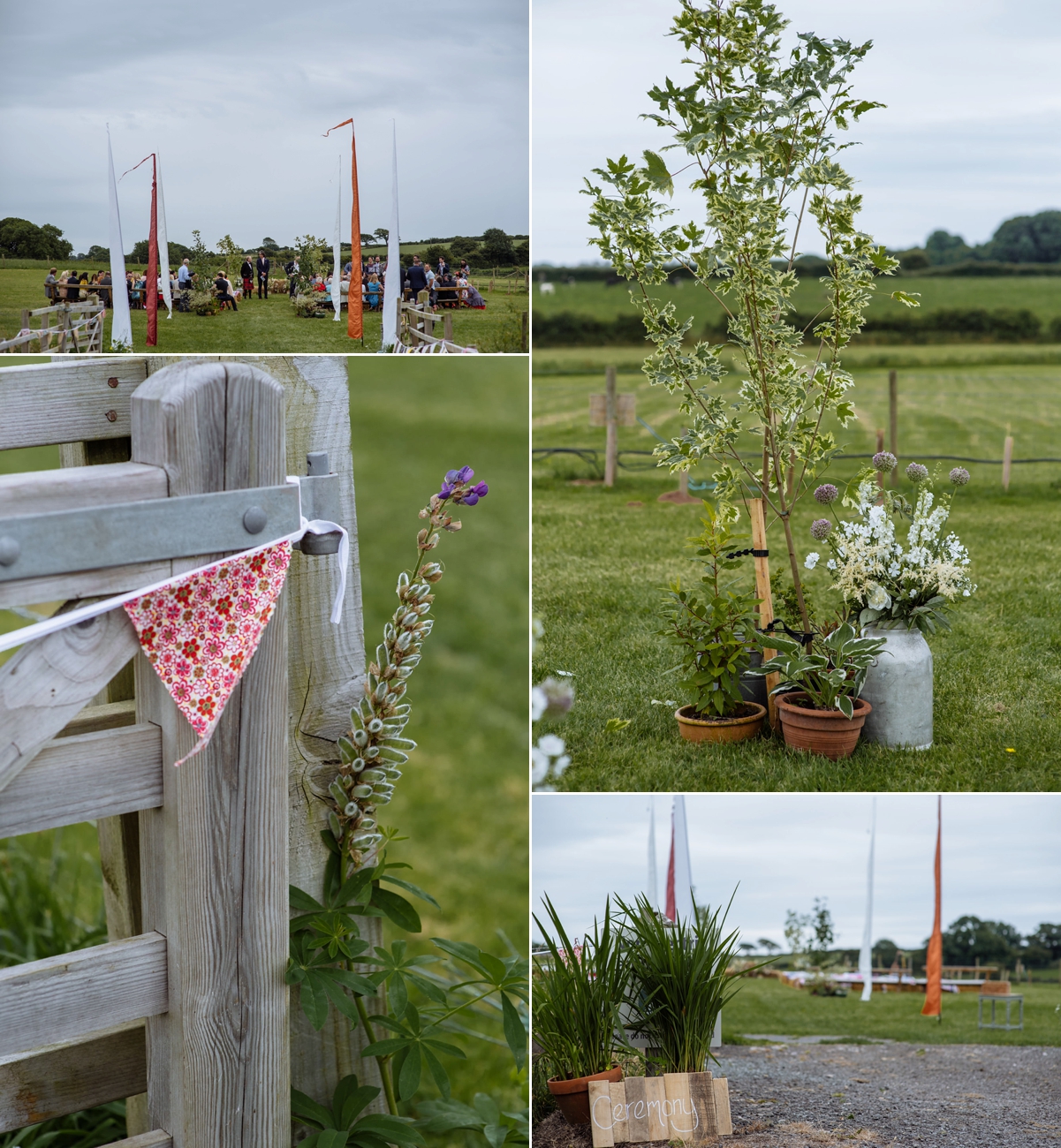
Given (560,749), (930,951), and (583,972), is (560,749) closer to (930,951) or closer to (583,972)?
(583,972)

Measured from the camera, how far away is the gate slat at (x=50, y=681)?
123 cm

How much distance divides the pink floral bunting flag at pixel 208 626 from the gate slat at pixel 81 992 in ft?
1.03

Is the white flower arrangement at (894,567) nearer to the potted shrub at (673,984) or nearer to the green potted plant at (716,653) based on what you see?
the green potted plant at (716,653)

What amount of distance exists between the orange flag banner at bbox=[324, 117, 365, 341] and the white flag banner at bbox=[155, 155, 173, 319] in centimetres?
26

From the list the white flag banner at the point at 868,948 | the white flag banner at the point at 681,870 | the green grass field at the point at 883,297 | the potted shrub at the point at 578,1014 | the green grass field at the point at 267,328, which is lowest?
the white flag banner at the point at 868,948

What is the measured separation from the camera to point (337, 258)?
1663mm

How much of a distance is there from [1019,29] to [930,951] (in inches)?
90.1

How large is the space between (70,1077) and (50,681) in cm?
80

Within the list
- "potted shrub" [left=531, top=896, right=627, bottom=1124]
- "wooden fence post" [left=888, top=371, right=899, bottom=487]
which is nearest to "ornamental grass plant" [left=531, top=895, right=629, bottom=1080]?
"potted shrub" [left=531, top=896, right=627, bottom=1124]

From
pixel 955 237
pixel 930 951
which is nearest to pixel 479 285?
pixel 955 237

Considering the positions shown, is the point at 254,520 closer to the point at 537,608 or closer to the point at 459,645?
the point at 537,608

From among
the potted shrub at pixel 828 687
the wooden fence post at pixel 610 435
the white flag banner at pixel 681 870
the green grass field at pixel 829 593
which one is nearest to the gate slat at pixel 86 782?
the white flag banner at pixel 681 870

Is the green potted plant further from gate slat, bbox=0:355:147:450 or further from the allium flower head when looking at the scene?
gate slat, bbox=0:355:147:450

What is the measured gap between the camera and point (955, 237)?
3.00m
